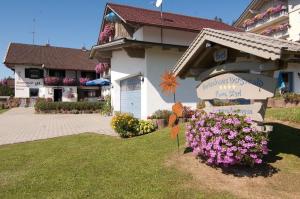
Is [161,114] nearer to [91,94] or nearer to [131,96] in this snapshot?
[131,96]

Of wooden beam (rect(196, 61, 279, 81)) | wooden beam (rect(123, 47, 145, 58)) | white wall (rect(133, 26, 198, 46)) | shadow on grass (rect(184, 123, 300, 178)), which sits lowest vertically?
shadow on grass (rect(184, 123, 300, 178))

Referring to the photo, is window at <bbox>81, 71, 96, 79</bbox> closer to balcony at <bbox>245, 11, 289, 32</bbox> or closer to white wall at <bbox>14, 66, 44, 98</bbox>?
white wall at <bbox>14, 66, 44, 98</bbox>

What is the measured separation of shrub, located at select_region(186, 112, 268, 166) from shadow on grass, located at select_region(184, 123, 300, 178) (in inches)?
10.2

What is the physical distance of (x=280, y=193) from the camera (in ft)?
18.0

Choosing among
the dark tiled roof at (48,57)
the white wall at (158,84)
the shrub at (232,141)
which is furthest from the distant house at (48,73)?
→ the shrub at (232,141)

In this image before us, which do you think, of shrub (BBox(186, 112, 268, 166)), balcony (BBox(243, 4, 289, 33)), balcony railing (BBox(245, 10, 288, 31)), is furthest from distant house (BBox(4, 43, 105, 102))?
shrub (BBox(186, 112, 268, 166))

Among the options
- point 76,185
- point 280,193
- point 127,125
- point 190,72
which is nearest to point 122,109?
point 127,125

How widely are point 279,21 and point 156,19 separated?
16.2 m

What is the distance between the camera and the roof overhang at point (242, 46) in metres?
5.66

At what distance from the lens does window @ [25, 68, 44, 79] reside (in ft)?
133

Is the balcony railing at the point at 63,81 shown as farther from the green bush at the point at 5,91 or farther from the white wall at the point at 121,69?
the white wall at the point at 121,69

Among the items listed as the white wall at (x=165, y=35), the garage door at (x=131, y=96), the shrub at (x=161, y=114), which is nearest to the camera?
the shrub at (x=161, y=114)

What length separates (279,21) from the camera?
2848 centimetres

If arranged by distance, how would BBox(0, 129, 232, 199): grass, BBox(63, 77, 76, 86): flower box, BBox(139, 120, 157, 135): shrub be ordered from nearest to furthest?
BBox(0, 129, 232, 199): grass
BBox(139, 120, 157, 135): shrub
BBox(63, 77, 76, 86): flower box
